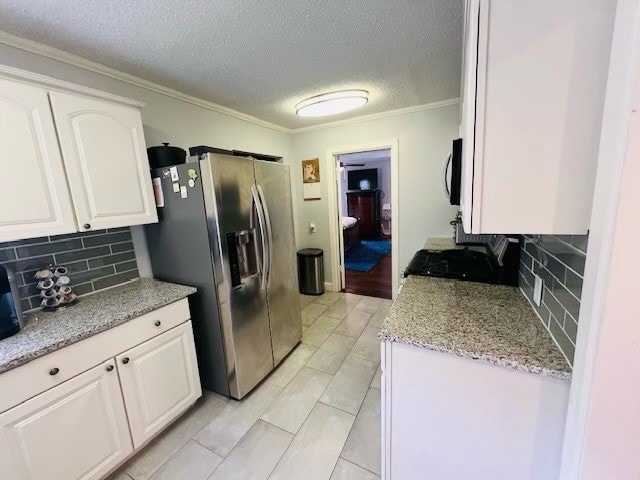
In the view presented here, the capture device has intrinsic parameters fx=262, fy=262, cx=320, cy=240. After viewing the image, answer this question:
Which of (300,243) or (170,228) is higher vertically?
(170,228)

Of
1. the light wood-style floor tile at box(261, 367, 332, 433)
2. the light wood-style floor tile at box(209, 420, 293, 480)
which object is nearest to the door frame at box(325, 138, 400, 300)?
the light wood-style floor tile at box(261, 367, 332, 433)

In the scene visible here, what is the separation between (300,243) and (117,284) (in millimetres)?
2377

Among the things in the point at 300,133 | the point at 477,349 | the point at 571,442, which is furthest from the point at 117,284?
the point at 300,133

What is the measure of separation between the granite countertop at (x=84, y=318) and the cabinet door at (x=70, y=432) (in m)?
0.20

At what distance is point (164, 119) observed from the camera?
2096mm

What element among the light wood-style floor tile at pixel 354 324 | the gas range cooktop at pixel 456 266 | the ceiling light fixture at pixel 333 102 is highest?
the ceiling light fixture at pixel 333 102

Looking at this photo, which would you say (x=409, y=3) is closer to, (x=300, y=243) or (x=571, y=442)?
(x=571, y=442)

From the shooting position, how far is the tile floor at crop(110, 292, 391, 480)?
54.3 inches

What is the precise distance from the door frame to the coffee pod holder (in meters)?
2.71

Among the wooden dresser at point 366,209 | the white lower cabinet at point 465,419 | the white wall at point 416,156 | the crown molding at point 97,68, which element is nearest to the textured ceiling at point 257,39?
the crown molding at point 97,68

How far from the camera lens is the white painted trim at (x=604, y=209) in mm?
504

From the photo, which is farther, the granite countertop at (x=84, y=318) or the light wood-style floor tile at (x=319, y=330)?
the light wood-style floor tile at (x=319, y=330)

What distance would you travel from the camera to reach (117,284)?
1.82 metres

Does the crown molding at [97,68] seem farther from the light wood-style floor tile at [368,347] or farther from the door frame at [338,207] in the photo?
the light wood-style floor tile at [368,347]
